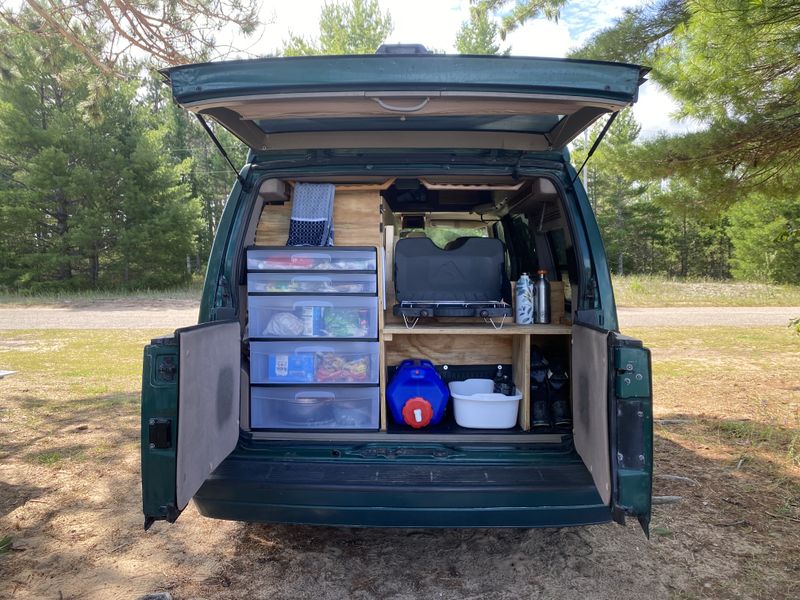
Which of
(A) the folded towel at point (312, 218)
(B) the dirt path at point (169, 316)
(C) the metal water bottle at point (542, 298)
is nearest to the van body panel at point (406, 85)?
(A) the folded towel at point (312, 218)

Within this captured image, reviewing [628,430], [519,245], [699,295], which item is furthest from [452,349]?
[699,295]

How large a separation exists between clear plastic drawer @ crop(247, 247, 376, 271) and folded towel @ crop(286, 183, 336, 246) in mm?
122

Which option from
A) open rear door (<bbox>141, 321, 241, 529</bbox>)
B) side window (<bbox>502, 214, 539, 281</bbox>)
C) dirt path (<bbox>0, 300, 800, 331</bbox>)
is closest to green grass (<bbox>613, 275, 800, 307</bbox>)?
dirt path (<bbox>0, 300, 800, 331</bbox>)

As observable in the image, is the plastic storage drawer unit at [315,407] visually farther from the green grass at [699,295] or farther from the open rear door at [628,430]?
the green grass at [699,295]

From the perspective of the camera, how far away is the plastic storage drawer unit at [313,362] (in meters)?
2.95

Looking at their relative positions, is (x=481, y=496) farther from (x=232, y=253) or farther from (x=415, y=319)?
(x=232, y=253)

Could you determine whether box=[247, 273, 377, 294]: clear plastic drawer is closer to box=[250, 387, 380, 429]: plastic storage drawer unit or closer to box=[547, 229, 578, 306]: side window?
box=[250, 387, 380, 429]: plastic storage drawer unit

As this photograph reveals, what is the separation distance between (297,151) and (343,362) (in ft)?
3.58

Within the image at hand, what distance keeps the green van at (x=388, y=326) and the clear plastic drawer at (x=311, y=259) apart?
11mm

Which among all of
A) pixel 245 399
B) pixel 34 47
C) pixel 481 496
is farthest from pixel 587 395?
pixel 34 47

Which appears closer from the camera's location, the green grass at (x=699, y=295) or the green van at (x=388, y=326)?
the green van at (x=388, y=326)

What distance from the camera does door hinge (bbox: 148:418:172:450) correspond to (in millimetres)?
1987

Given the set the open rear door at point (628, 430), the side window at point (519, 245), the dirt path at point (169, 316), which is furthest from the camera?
the dirt path at point (169, 316)

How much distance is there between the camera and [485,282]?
3.46 m
